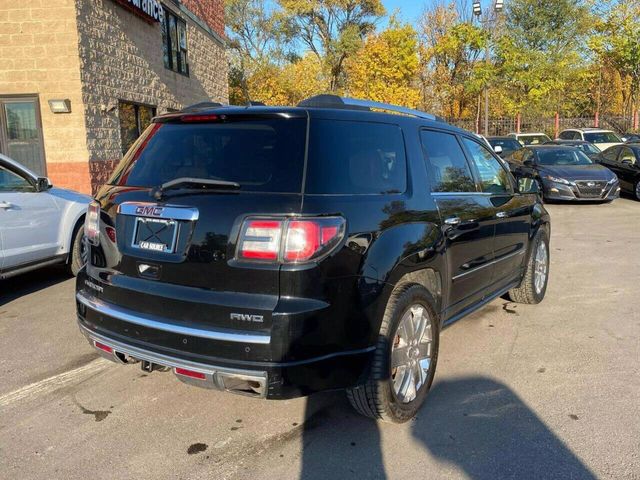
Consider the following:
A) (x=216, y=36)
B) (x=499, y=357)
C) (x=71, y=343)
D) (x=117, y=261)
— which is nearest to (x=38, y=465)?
(x=117, y=261)

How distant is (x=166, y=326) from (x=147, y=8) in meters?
12.0

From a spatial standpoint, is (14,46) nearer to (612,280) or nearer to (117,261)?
(117,261)

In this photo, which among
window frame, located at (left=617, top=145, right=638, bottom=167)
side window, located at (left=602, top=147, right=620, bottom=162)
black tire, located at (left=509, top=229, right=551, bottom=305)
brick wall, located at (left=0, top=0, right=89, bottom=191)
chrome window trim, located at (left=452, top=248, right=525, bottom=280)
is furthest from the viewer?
side window, located at (left=602, top=147, right=620, bottom=162)

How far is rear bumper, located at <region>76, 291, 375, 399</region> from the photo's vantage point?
8.71 ft

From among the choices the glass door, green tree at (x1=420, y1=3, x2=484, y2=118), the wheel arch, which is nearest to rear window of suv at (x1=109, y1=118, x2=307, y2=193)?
the wheel arch

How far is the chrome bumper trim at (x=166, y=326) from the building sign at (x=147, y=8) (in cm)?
1050

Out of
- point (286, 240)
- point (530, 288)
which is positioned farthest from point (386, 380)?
point (530, 288)

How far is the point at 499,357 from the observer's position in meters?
4.32

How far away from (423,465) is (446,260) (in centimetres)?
137

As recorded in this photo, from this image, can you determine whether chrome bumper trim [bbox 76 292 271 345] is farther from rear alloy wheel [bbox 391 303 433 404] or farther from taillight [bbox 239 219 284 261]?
rear alloy wheel [bbox 391 303 433 404]

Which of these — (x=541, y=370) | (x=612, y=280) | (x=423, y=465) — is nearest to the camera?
(x=423, y=465)

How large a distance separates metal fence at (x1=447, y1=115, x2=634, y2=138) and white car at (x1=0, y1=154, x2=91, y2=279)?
100 feet

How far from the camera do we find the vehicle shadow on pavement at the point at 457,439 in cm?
284

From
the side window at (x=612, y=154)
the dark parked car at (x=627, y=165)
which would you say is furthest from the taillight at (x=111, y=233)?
the side window at (x=612, y=154)
